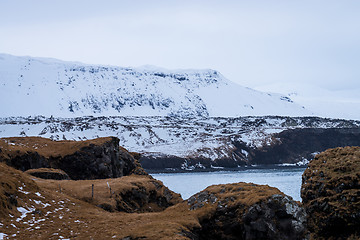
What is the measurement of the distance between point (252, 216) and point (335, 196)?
5.28m

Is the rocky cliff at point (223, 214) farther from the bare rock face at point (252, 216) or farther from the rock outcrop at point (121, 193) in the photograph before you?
the rock outcrop at point (121, 193)

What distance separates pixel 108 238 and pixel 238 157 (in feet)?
456

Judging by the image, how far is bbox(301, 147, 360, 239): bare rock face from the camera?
894 inches

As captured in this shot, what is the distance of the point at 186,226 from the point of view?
2259 centimetres

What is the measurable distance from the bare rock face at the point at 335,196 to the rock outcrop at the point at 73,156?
27.6 m

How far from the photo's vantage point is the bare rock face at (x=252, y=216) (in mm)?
22516

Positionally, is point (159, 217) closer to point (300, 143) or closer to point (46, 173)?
point (46, 173)

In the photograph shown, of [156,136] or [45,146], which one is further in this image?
[156,136]

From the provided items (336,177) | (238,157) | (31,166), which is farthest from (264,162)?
(336,177)

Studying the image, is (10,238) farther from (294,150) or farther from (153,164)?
(294,150)

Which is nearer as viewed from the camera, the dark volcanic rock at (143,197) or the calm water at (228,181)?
the dark volcanic rock at (143,197)

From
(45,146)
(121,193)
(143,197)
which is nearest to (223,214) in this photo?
(121,193)

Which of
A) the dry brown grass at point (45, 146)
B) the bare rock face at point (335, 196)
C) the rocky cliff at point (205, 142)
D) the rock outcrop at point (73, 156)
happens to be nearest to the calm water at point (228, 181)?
the rock outcrop at point (73, 156)

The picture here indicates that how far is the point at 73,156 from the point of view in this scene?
1858 inches
